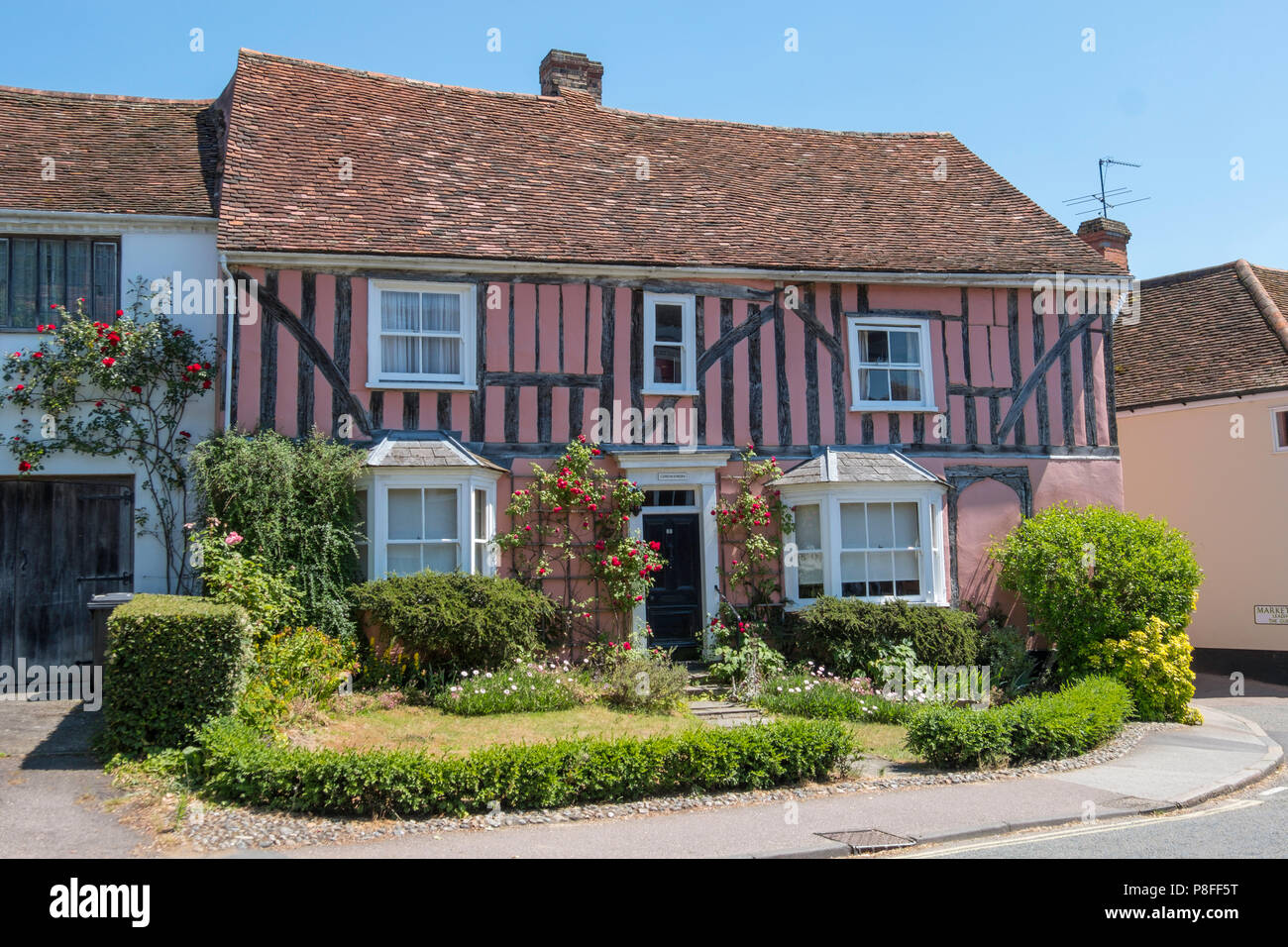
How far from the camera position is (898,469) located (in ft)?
50.9

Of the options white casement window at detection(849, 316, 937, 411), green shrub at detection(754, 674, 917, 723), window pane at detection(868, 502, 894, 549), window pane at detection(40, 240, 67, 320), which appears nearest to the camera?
green shrub at detection(754, 674, 917, 723)

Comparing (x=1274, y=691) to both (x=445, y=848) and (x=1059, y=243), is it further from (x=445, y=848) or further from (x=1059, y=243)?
(x=445, y=848)

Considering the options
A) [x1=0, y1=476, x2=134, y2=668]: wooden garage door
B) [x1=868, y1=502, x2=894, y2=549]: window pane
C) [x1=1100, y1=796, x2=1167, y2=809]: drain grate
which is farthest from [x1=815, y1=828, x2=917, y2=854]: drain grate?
[x1=0, y1=476, x2=134, y2=668]: wooden garage door

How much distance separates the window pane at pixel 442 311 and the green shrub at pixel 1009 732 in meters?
8.17

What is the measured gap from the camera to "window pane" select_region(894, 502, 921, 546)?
50.7ft

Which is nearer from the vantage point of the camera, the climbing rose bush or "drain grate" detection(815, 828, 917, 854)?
"drain grate" detection(815, 828, 917, 854)

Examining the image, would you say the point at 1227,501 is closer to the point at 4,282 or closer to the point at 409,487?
the point at 409,487

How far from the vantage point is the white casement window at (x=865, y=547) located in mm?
15023

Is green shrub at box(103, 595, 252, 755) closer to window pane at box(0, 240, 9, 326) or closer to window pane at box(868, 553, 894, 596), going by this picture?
window pane at box(0, 240, 9, 326)

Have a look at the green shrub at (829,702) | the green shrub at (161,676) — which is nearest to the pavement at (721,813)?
the green shrub at (161,676)

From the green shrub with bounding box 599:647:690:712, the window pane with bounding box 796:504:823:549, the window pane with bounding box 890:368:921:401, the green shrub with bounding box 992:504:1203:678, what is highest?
the window pane with bounding box 890:368:921:401

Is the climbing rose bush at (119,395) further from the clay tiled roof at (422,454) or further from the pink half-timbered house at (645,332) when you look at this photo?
the clay tiled roof at (422,454)

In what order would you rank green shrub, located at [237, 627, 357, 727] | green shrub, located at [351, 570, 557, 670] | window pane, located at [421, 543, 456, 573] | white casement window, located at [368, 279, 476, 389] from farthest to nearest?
1. white casement window, located at [368, 279, 476, 389]
2. window pane, located at [421, 543, 456, 573]
3. green shrub, located at [351, 570, 557, 670]
4. green shrub, located at [237, 627, 357, 727]

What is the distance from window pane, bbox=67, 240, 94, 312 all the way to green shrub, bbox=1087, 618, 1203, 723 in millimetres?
14364
